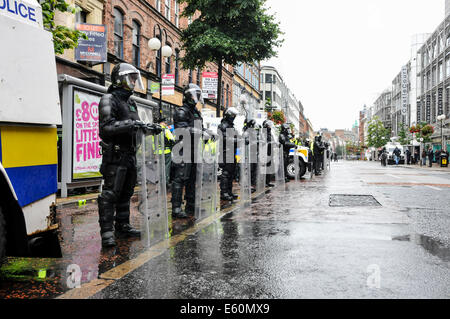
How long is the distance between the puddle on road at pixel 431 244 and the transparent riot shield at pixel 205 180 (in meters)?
3.01

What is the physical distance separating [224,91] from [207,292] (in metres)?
41.0

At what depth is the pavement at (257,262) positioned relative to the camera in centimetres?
314

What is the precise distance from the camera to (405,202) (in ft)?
28.2

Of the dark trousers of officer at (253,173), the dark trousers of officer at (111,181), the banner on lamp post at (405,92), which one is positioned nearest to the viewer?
the dark trousers of officer at (111,181)

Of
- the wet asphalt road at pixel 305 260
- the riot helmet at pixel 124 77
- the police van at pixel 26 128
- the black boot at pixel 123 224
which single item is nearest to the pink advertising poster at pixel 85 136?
the wet asphalt road at pixel 305 260

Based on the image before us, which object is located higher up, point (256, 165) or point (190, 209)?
point (256, 165)

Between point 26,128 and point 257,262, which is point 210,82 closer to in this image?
point 257,262

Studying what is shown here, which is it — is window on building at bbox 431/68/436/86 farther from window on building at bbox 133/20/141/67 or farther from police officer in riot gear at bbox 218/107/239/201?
police officer in riot gear at bbox 218/107/239/201

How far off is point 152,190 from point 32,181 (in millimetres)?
1690

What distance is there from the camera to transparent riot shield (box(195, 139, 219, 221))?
672 centimetres

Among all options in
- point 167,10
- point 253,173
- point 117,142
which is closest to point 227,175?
point 253,173

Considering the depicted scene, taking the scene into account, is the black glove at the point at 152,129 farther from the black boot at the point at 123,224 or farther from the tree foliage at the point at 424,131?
the tree foliage at the point at 424,131

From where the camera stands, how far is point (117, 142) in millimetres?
4887
